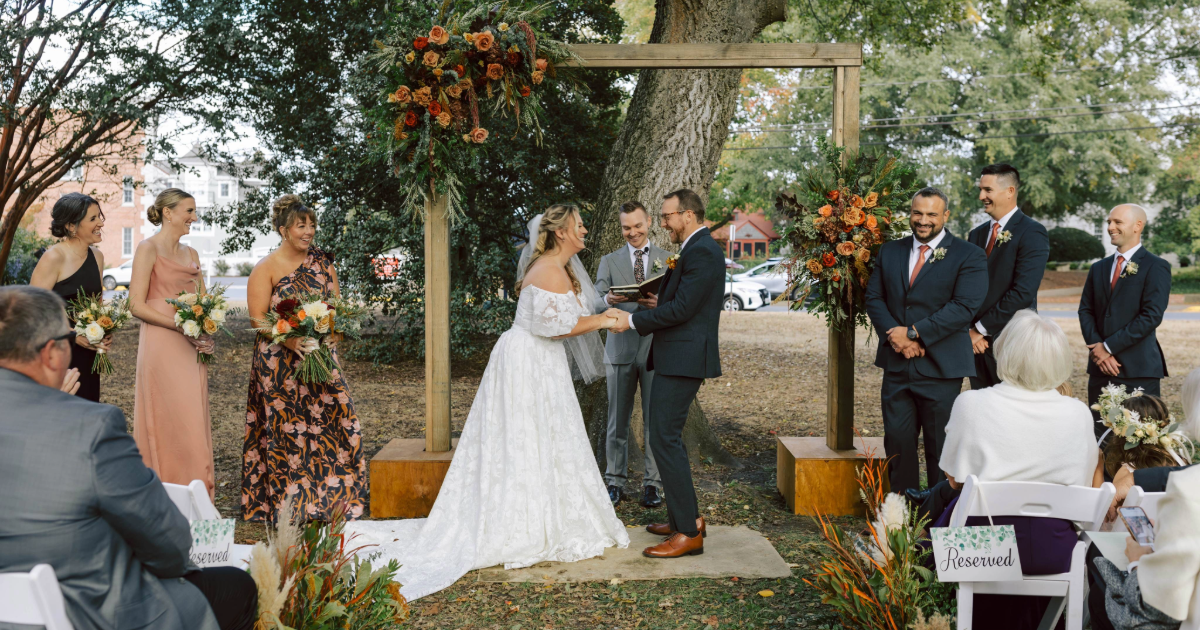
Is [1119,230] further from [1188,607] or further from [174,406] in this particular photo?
[174,406]

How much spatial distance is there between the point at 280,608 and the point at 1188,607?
2.67 m

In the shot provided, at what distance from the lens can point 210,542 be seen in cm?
283

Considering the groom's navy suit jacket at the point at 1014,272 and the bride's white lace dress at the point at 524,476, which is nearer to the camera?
the bride's white lace dress at the point at 524,476

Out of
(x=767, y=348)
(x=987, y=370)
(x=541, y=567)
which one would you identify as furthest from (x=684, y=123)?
(x=767, y=348)

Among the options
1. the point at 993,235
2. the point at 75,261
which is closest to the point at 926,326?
the point at 993,235

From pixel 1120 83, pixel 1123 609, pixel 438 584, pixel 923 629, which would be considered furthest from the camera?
pixel 1120 83

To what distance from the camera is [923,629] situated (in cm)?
284

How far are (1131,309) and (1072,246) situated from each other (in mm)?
27063

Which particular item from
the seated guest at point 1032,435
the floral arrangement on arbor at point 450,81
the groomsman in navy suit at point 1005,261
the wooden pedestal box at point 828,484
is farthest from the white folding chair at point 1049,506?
the floral arrangement on arbor at point 450,81

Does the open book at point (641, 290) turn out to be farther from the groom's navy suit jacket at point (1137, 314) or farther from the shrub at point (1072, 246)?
the shrub at point (1072, 246)

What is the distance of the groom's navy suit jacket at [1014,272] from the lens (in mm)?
5070

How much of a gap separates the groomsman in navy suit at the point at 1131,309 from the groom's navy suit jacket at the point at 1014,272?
0.59m

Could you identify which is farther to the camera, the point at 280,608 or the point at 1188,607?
the point at 280,608

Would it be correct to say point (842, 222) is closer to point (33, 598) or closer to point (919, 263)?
point (919, 263)
